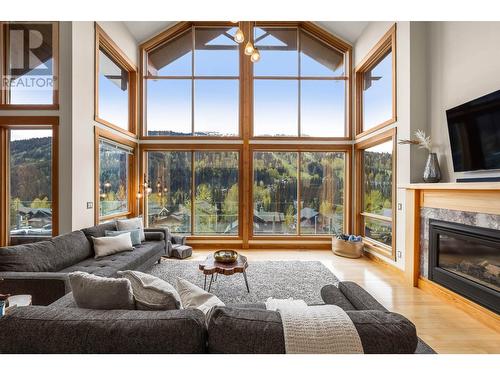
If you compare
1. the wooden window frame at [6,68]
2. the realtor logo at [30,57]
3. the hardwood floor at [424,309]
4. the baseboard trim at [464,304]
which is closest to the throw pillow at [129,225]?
the hardwood floor at [424,309]

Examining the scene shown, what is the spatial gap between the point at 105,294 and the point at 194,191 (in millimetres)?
4796

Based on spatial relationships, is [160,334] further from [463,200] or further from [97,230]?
[463,200]

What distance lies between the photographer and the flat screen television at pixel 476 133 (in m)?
2.80

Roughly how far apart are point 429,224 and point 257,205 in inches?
136

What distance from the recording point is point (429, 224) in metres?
3.54

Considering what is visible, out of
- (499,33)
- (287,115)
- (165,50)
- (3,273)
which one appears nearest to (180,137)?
(165,50)

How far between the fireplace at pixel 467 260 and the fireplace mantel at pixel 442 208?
104 mm

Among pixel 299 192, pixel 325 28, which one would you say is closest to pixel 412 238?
pixel 299 192

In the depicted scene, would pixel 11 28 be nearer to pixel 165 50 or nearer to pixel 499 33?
pixel 165 50

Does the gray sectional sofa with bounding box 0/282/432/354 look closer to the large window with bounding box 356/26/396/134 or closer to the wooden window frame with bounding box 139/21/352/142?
the large window with bounding box 356/26/396/134

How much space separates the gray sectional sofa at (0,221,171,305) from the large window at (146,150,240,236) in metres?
1.71

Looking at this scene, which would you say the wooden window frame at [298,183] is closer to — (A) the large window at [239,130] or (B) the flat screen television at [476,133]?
(A) the large window at [239,130]

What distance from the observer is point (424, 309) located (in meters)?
2.99

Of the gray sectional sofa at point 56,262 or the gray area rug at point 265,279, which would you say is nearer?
the gray sectional sofa at point 56,262
